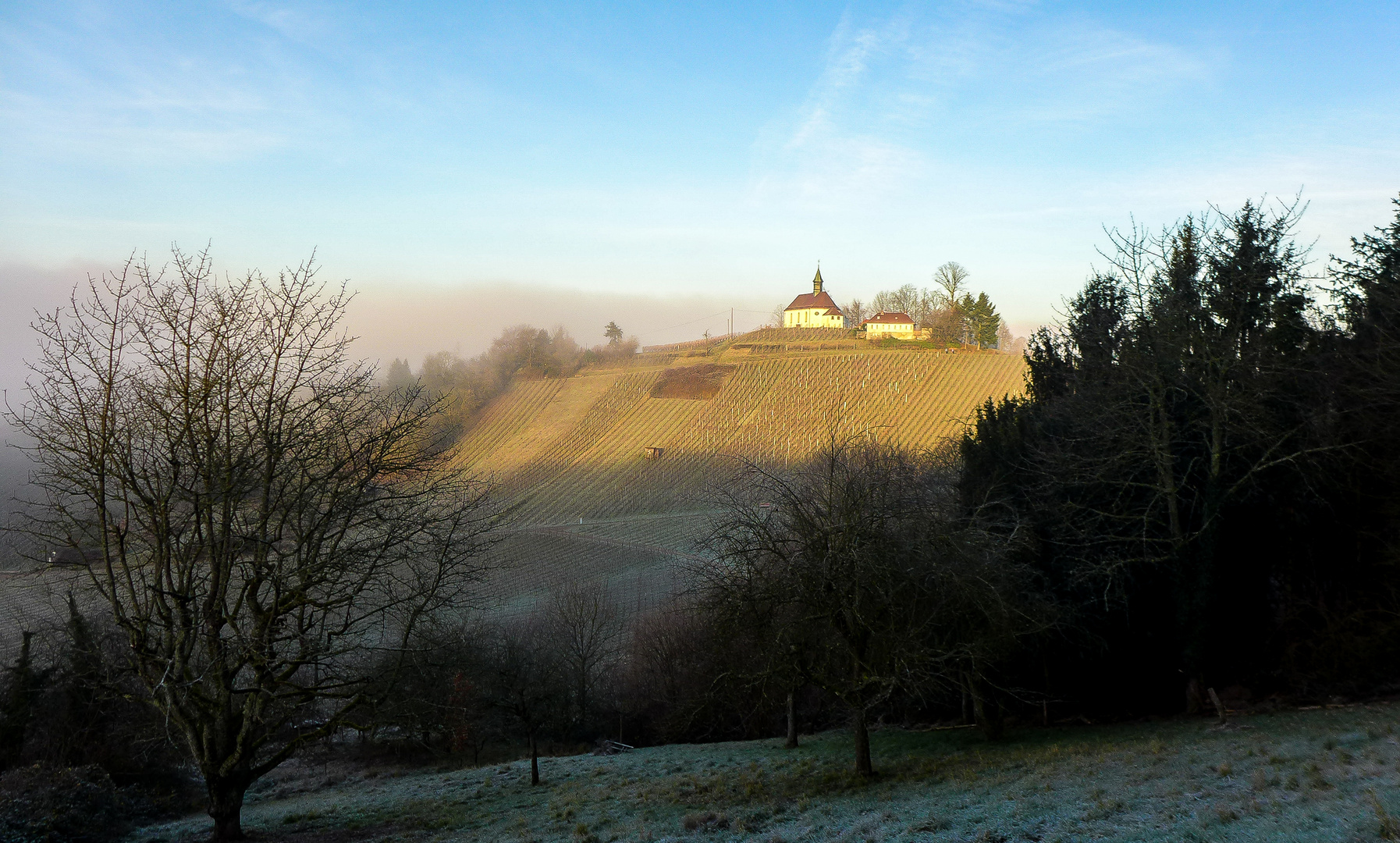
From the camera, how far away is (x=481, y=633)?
94.6 ft

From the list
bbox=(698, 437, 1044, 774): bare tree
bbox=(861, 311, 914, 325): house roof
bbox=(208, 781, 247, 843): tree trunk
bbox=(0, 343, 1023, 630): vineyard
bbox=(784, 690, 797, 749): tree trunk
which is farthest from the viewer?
bbox=(861, 311, 914, 325): house roof

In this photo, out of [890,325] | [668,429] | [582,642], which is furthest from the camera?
[890,325]

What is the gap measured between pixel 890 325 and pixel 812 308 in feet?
131

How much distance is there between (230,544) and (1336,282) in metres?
23.9

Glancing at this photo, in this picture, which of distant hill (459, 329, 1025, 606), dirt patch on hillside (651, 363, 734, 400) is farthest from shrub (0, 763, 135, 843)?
dirt patch on hillside (651, 363, 734, 400)

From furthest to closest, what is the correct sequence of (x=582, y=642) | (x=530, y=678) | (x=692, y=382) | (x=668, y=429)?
(x=692, y=382) < (x=668, y=429) < (x=582, y=642) < (x=530, y=678)

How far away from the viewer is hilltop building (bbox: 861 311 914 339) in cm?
10475

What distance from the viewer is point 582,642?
3331 centimetres

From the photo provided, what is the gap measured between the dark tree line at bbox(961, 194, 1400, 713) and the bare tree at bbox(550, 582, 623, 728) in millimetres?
17907

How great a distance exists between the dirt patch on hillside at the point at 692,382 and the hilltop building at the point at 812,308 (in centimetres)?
5699

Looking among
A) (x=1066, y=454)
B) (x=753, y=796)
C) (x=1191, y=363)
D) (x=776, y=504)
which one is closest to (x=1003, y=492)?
(x=1066, y=454)

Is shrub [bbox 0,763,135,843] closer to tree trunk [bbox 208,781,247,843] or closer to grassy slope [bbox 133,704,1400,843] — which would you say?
grassy slope [bbox 133,704,1400,843]

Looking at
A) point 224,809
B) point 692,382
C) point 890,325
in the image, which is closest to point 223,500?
point 224,809

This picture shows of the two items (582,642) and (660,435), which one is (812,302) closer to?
(660,435)
